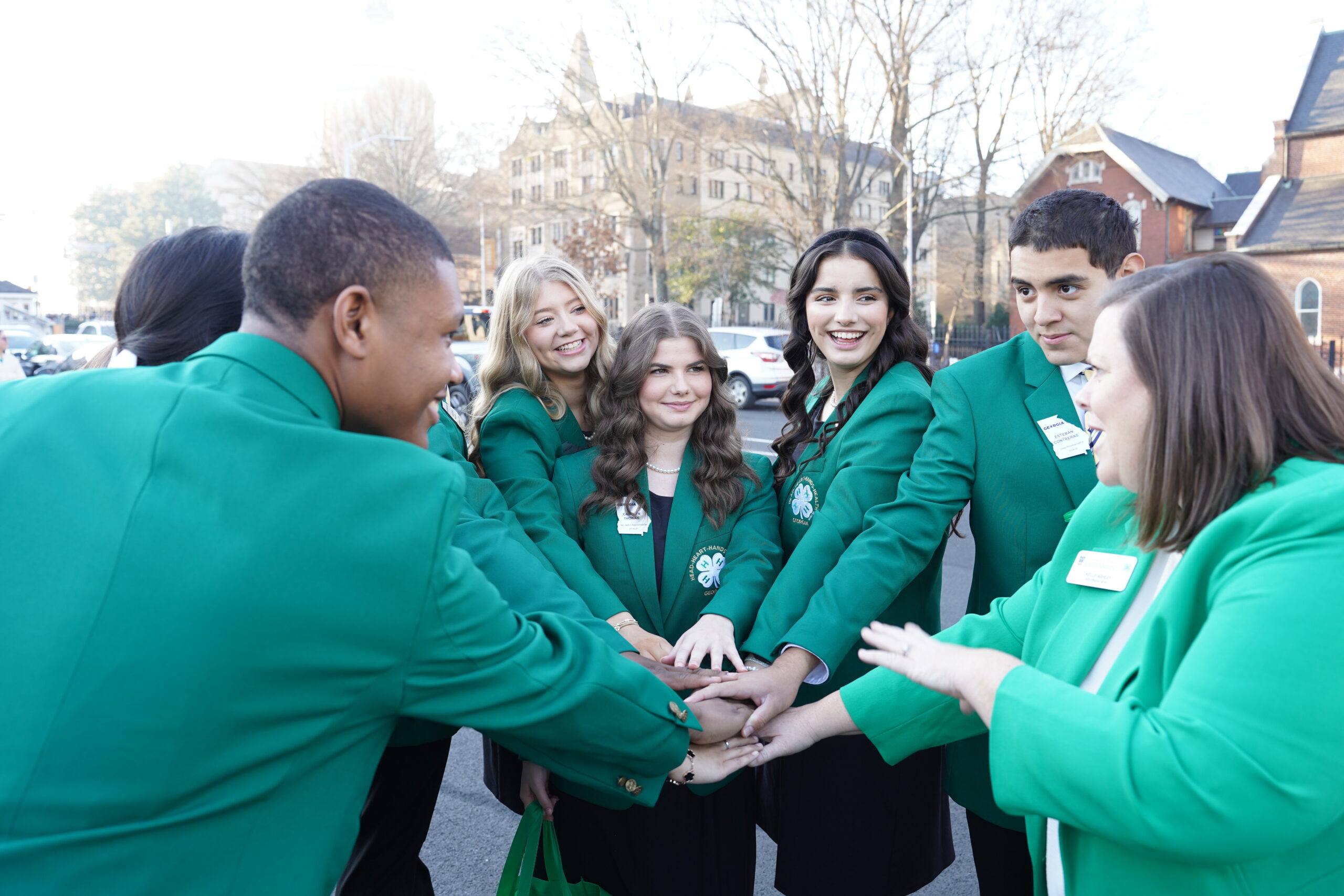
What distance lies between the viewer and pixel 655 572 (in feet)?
9.37

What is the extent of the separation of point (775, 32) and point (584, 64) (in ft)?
26.3

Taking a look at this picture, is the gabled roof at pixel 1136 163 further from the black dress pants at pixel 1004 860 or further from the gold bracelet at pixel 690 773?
the gold bracelet at pixel 690 773

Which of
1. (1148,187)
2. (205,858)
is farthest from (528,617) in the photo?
(1148,187)

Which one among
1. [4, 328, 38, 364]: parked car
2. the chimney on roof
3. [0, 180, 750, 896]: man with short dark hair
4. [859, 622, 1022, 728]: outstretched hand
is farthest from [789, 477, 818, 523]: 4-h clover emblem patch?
[4, 328, 38, 364]: parked car

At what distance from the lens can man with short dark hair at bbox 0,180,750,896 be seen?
1.26 metres

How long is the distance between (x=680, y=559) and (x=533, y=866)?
3.18ft

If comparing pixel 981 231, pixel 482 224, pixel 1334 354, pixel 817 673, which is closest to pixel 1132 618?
pixel 817 673

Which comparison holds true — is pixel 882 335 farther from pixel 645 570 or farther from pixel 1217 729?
pixel 1217 729

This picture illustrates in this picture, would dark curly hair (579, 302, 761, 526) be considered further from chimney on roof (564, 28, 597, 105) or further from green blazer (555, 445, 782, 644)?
chimney on roof (564, 28, 597, 105)

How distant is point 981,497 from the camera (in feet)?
8.71

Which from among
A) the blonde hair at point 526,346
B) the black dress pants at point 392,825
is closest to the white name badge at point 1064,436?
the blonde hair at point 526,346

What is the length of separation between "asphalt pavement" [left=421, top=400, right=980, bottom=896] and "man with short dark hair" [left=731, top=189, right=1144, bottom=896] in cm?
63

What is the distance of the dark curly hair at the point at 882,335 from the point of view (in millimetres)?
3053

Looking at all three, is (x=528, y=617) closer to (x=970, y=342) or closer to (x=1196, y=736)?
(x=1196, y=736)
